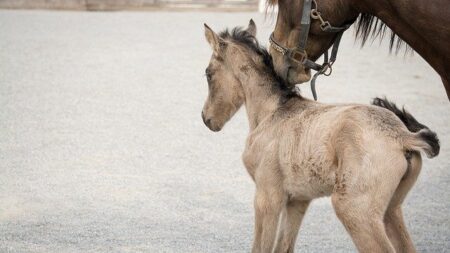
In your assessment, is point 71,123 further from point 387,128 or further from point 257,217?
point 387,128

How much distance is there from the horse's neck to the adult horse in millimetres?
143

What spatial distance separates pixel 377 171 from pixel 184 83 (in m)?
6.39

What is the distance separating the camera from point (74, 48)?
11.9m

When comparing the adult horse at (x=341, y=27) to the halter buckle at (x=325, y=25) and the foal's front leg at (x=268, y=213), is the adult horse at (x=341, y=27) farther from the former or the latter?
the foal's front leg at (x=268, y=213)

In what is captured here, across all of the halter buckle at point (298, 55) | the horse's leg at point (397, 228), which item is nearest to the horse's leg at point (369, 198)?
the horse's leg at point (397, 228)

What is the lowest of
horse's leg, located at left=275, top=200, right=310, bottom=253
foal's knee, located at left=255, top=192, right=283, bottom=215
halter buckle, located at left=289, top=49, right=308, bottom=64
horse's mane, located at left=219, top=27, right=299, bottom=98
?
horse's leg, located at left=275, top=200, right=310, bottom=253

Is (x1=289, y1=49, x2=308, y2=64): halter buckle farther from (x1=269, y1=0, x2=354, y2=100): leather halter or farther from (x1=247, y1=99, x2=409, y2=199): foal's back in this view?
(x1=247, y1=99, x2=409, y2=199): foal's back

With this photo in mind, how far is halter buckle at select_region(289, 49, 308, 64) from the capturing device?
4.76 metres

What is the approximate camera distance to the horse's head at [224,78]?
16.5ft

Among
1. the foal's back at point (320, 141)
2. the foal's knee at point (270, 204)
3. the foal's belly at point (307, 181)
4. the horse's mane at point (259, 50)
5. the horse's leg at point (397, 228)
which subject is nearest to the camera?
the foal's back at point (320, 141)

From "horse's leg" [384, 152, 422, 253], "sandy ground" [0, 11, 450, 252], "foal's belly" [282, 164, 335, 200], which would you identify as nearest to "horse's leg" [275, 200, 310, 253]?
"foal's belly" [282, 164, 335, 200]

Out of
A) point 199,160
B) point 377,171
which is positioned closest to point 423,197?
point 199,160

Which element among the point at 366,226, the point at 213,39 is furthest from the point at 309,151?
the point at 213,39

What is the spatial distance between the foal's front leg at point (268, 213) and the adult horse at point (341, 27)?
0.66 metres
